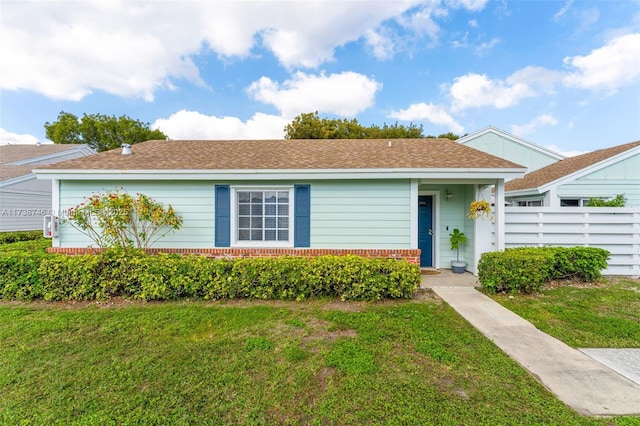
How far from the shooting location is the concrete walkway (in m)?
2.35

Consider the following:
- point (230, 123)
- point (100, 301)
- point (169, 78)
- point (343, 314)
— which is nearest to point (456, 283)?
point (343, 314)

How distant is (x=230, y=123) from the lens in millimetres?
18875

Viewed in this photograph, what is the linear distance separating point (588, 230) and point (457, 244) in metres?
2.90

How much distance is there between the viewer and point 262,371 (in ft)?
9.25

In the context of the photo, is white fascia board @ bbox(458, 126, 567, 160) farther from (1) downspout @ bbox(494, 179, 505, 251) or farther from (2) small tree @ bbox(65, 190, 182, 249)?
(2) small tree @ bbox(65, 190, 182, 249)

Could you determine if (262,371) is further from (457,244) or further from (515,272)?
(457,244)

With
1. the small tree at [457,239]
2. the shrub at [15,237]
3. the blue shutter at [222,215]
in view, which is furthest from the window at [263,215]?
the shrub at [15,237]

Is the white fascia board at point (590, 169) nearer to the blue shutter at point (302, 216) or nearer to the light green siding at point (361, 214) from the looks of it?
the light green siding at point (361, 214)

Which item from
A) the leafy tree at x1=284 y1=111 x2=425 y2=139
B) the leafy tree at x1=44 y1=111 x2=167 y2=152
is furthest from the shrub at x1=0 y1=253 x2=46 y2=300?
the leafy tree at x1=44 y1=111 x2=167 y2=152

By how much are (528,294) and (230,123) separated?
19.1 m

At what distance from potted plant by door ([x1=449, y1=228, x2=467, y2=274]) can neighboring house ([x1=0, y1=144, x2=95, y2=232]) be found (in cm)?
1942

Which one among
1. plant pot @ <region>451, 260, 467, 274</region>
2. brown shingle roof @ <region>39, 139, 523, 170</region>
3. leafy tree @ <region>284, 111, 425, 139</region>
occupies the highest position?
leafy tree @ <region>284, 111, 425, 139</region>

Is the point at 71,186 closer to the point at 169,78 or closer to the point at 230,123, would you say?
the point at 169,78

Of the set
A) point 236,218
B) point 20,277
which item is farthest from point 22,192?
point 236,218
